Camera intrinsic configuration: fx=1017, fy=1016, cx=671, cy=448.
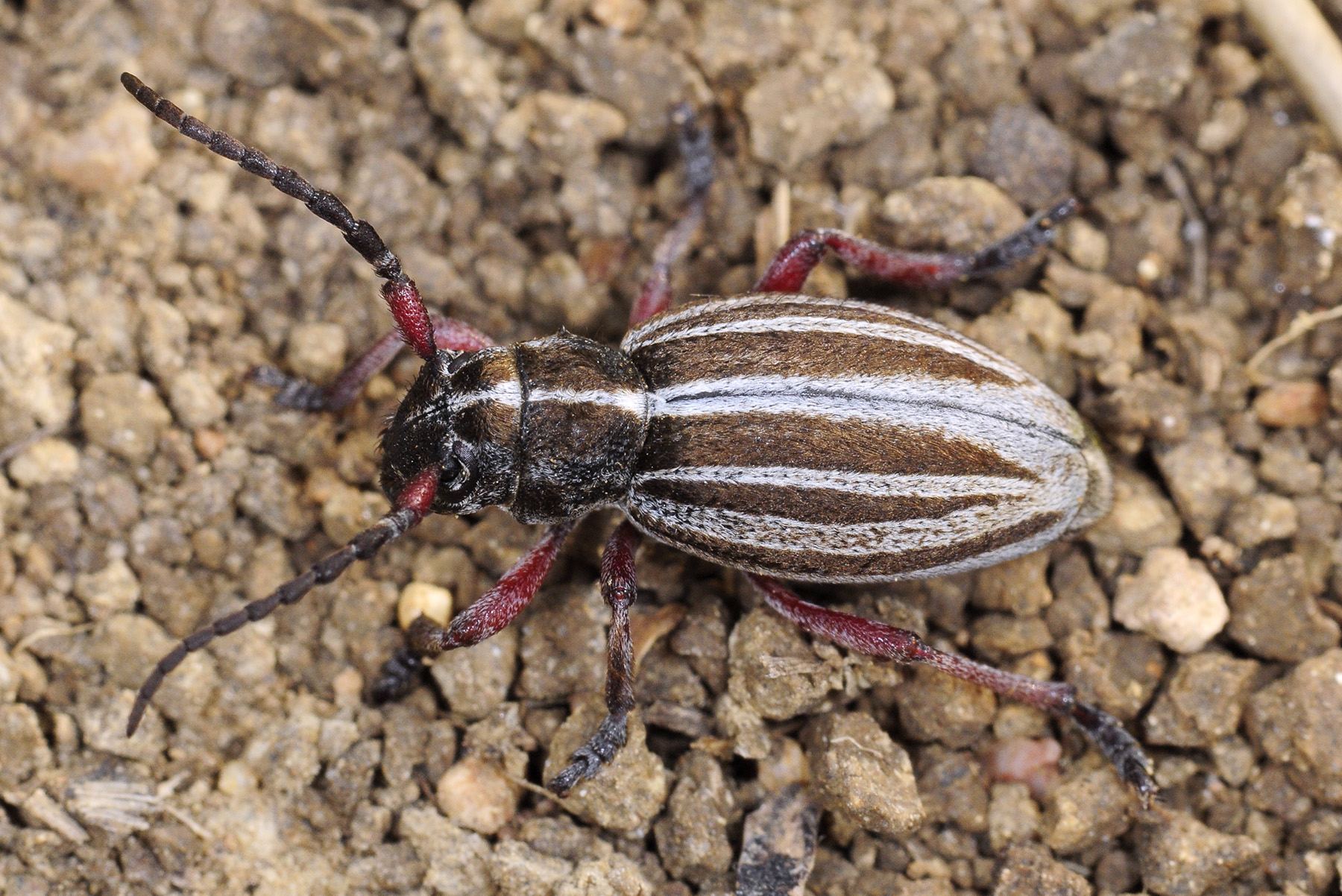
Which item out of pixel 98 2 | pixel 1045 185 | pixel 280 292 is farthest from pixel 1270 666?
pixel 98 2

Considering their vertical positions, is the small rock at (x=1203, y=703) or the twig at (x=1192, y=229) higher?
the twig at (x=1192, y=229)

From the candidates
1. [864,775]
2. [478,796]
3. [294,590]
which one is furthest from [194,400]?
[864,775]

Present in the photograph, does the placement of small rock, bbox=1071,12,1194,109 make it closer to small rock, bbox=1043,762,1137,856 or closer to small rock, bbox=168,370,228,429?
→ small rock, bbox=1043,762,1137,856

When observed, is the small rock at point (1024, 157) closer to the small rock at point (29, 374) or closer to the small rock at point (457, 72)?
the small rock at point (457, 72)

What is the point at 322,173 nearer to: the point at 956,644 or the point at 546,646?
the point at 546,646

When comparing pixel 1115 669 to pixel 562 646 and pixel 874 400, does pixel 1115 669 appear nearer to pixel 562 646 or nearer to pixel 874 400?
pixel 874 400

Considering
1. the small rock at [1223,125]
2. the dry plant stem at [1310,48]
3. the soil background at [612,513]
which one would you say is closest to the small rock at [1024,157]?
the soil background at [612,513]

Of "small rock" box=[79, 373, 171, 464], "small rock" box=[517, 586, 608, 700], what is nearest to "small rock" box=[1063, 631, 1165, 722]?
"small rock" box=[517, 586, 608, 700]
